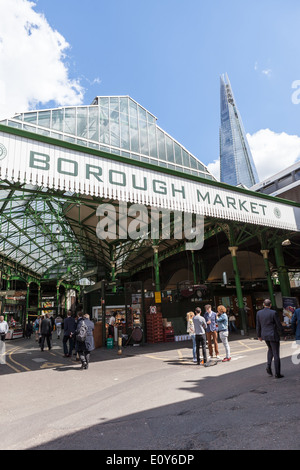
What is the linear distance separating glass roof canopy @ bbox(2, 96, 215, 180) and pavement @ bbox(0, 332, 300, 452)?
21276 mm

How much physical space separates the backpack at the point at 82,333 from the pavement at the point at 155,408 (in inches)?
37.3

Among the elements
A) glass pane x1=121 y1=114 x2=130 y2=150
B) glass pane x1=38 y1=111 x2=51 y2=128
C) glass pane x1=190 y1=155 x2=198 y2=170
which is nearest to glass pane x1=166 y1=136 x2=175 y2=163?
glass pane x1=190 y1=155 x2=198 y2=170

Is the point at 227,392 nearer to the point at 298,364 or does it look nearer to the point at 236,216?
the point at 298,364

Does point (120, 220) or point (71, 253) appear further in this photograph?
point (71, 253)

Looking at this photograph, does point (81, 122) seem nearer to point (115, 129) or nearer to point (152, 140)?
point (115, 129)

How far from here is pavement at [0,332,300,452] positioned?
3.63m

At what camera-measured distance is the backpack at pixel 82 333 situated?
912 cm

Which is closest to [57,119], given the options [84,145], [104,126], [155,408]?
[84,145]

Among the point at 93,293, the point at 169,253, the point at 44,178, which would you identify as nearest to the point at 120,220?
the point at 93,293

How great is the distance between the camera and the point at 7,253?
30.6 meters

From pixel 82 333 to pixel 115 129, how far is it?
76.3 feet

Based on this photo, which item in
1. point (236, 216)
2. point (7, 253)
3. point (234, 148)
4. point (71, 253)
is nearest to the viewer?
point (236, 216)

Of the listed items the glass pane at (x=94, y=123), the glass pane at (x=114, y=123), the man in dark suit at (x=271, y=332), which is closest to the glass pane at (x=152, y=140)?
the glass pane at (x=114, y=123)

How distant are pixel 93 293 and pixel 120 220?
5616mm
